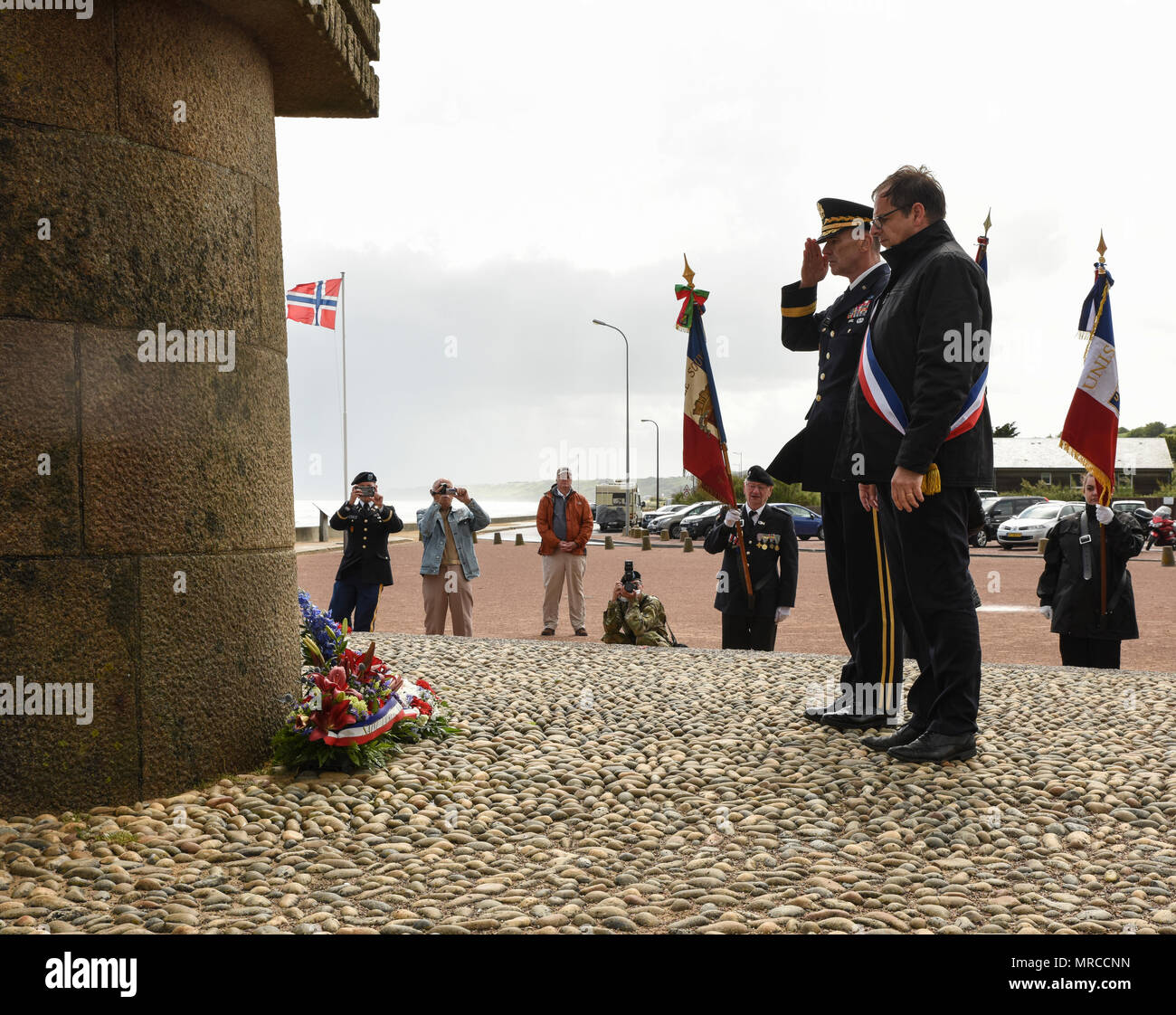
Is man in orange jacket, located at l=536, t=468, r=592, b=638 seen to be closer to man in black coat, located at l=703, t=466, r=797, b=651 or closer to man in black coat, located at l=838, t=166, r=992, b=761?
man in black coat, located at l=703, t=466, r=797, b=651

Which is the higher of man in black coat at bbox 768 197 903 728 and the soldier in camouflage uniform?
man in black coat at bbox 768 197 903 728

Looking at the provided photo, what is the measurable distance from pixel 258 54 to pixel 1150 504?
54746 mm

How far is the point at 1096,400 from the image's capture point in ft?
26.0

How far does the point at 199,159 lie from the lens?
3.89 metres

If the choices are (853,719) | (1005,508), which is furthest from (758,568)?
(1005,508)

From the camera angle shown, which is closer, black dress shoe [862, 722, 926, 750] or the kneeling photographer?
black dress shoe [862, 722, 926, 750]

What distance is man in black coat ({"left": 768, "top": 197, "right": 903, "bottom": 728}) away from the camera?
14.8 ft

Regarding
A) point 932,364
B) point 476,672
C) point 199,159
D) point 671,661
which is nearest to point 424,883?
point 932,364

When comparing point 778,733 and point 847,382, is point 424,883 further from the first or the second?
point 847,382

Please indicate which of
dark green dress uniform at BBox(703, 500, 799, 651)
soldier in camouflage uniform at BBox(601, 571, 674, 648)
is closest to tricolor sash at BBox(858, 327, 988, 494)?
dark green dress uniform at BBox(703, 500, 799, 651)

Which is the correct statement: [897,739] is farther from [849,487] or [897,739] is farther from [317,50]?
[317,50]

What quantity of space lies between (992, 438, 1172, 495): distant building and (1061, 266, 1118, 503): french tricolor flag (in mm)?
54572

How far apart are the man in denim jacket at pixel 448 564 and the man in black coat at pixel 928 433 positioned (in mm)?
6503

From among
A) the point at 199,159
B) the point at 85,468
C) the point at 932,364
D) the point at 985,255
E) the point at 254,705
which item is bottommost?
the point at 254,705
